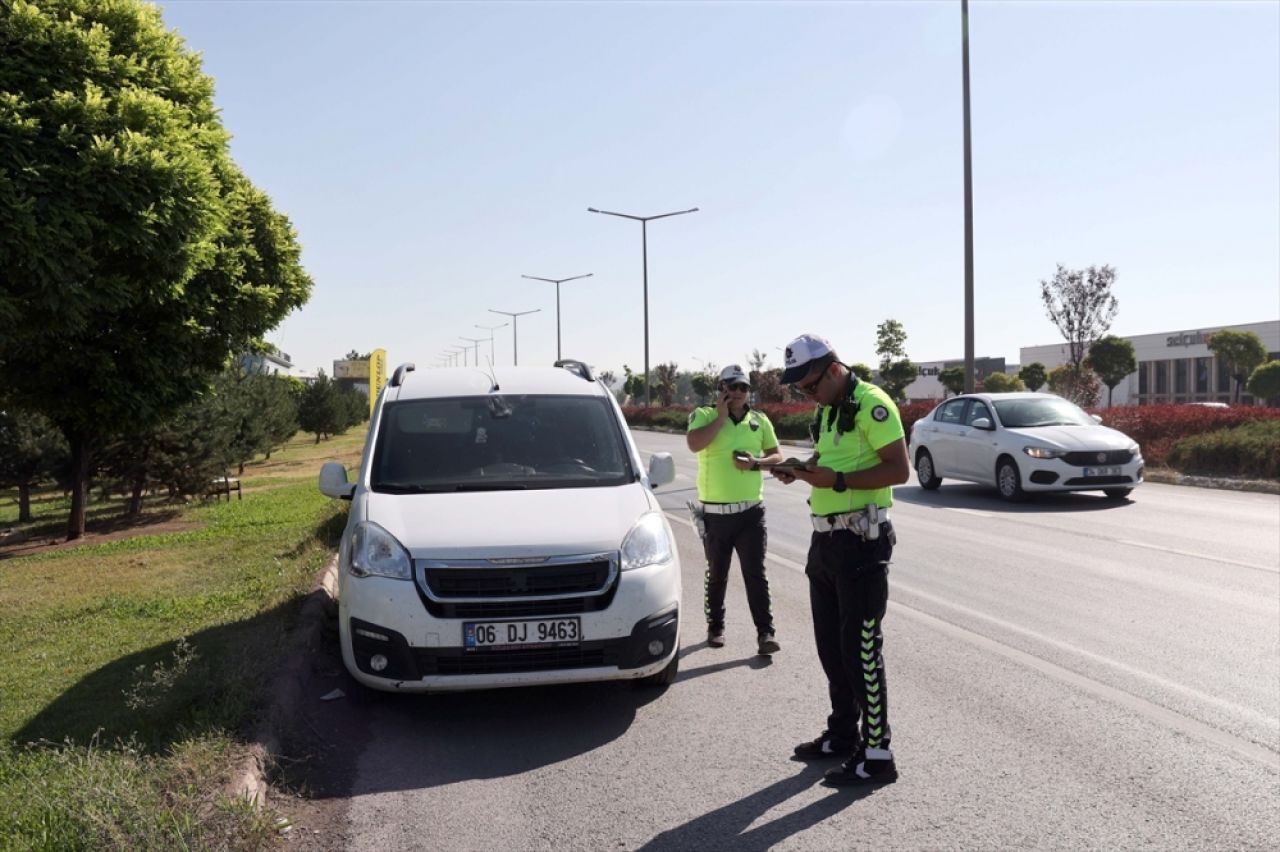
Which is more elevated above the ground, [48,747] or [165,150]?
[165,150]

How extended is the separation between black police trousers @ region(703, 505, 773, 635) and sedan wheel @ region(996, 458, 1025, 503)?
9.90 m

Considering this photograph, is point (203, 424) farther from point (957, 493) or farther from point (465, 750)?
point (465, 750)

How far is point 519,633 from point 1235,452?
58.5ft

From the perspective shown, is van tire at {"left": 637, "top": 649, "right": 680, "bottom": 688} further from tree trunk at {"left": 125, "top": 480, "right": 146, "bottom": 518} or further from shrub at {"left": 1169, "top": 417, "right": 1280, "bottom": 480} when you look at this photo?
shrub at {"left": 1169, "top": 417, "right": 1280, "bottom": 480}

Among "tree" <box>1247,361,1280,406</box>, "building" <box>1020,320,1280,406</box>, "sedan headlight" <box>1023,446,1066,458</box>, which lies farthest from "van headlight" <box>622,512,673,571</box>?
"building" <box>1020,320,1280,406</box>

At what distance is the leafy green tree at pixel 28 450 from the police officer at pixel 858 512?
18404mm

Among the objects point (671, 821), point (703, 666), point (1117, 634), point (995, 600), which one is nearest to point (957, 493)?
point (995, 600)

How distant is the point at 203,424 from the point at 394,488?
15.2m

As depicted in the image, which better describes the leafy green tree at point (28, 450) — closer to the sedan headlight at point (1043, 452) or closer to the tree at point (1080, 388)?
the sedan headlight at point (1043, 452)

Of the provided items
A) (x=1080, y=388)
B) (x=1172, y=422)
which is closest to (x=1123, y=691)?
(x=1172, y=422)

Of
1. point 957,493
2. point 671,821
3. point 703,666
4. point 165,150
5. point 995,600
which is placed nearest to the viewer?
point 671,821

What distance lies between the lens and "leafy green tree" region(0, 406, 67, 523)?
64.8 ft

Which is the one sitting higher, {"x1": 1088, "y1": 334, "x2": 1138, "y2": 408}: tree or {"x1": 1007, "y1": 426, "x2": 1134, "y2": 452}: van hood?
{"x1": 1088, "y1": 334, "x2": 1138, "y2": 408}: tree

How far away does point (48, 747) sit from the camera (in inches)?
200
